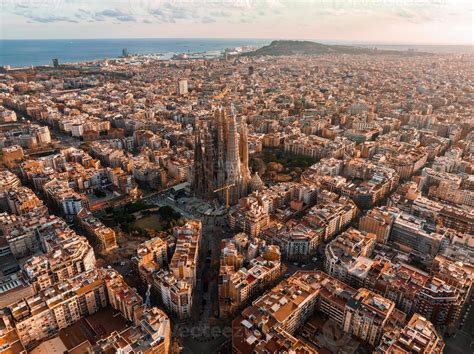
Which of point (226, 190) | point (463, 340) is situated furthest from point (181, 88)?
point (463, 340)

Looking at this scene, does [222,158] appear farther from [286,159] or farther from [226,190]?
[286,159]

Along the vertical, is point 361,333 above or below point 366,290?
below

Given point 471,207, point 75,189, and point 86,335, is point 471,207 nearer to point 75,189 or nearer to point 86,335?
point 86,335

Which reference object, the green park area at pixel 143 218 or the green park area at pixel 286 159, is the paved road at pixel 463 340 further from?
the green park area at pixel 286 159

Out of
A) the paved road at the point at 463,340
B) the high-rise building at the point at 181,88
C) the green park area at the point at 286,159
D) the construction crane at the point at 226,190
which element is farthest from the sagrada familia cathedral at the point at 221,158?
the high-rise building at the point at 181,88

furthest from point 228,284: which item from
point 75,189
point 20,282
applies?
point 75,189

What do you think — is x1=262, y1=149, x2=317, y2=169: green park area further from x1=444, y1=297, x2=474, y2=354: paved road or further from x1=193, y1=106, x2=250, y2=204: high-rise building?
x1=444, y1=297, x2=474, y2=354: paved road

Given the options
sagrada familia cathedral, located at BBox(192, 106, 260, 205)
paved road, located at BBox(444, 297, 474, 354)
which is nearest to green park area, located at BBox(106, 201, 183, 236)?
sagrada familia cathedral, located at BBox(192, 106, 260, 205)

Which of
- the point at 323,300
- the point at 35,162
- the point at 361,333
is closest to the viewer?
the point at 361,333
